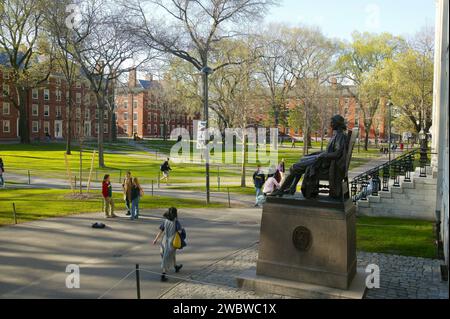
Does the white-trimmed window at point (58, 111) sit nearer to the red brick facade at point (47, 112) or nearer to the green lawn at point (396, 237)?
the red brick facade at point (47, 112)

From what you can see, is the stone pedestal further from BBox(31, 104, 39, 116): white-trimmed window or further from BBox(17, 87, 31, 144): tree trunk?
BBox(31, 104, 39, 116): white-trimmed window

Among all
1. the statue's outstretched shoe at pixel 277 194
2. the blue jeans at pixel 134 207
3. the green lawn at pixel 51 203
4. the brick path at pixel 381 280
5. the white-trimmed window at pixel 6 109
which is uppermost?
the white-trimmed window at pixel 6 109

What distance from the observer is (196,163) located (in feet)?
145

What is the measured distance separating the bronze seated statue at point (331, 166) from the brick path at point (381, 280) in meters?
2.19

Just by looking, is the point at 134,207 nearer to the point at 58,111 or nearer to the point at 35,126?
the point at 35,126

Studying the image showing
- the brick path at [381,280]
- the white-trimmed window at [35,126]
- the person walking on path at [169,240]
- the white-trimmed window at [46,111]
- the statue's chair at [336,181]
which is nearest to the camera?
the brick path at [381,280]

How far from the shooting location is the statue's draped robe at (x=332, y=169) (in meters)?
8.75

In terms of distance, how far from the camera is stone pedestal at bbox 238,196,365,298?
8.33 m

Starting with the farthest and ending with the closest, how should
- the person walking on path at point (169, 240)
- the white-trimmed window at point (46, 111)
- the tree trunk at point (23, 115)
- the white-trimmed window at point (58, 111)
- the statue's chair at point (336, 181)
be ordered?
1. the white-trimmed window at point (58, 111)
2. the white-trimmed window at point (46, 111)
3. the tree trunk at point (23, 115)
4. the person walking on path at point (169, 240)
5. the statue's chair at point (336, 181)

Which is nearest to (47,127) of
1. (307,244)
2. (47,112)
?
(47,112)

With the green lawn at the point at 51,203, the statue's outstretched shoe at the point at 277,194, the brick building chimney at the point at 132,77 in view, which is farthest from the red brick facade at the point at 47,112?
the statue's outstretched shoe at the point at 277,194

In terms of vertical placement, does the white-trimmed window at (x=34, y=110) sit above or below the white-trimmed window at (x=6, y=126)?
above

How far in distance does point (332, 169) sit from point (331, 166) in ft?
0.22

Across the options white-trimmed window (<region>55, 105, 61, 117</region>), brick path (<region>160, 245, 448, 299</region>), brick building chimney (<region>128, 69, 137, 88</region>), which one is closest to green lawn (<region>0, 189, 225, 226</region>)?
brick path (<region>160, 245, 448, 299</region>)
